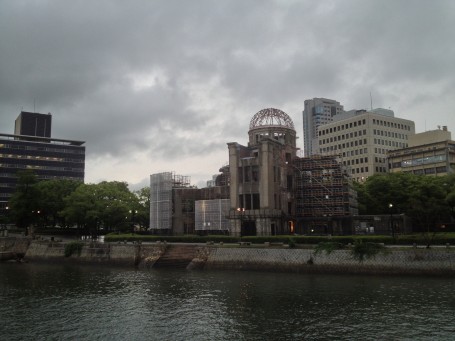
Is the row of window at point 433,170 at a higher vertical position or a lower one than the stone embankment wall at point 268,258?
higher

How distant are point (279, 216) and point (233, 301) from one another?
47.1 meters

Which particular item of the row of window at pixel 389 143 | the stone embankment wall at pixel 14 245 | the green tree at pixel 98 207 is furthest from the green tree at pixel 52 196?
the row of window at pixel 389 143

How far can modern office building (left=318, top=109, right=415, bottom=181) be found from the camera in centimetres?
15475

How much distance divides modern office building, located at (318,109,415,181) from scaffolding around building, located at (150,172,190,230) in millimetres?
78458

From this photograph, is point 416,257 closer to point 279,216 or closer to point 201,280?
point 201,280

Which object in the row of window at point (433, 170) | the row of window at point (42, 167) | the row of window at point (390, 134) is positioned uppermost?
the row of window at point (390, 134)

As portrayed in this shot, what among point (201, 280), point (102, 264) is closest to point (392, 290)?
point (201, 280)

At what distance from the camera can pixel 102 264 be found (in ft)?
243

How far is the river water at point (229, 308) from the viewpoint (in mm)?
29938

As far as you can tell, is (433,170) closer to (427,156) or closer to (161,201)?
(427,156)

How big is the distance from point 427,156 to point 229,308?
116513 millimetres

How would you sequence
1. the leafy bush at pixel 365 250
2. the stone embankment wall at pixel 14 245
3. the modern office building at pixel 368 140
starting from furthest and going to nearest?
the modern office building at pixel 368 140
the stone embankment wall at pixel 14 245
the leafy bush at pixel 365 250

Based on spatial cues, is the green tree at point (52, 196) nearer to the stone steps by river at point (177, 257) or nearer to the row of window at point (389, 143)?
the stone steps by river at point (177, 257)

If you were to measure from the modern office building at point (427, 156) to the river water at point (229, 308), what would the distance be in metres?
92.8
